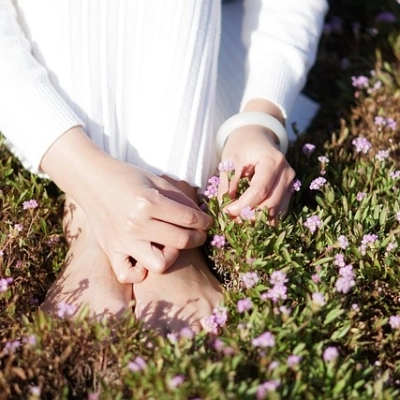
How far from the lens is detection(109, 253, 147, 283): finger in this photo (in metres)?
1.99

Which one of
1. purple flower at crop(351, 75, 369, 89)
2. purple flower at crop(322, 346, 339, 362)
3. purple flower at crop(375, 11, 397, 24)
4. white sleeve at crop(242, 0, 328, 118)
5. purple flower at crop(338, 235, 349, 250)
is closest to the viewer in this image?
purple flower at crop(322, 346, 339, 362)

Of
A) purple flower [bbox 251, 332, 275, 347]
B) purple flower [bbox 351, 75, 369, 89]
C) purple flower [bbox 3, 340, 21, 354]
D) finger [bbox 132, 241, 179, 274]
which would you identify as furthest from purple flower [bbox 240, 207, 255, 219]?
purple flower [bbox 351, 75, 369, 89]

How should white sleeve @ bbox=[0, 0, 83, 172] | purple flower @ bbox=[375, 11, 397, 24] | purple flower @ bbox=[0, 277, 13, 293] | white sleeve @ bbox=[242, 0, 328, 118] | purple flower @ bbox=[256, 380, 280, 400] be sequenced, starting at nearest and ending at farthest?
purple flower @ bbox=[256, 380, 280, 400]
purple flower @ bbox=[0, 277, 13, 293]
white sleeve @ bbox=[0, 0, 83, 172]
white sleeve @ bbox=[242, 0, 328, 118]
purple flower @ bbox=[375, 11, 397, 24]

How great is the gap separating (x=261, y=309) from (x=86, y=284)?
50cm

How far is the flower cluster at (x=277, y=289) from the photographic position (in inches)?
68.9

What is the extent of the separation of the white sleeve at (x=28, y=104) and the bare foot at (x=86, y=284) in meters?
0.27

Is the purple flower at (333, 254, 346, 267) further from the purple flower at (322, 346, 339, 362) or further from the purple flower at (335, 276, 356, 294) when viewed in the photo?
the purple flower at (322, 346, 339, 362)

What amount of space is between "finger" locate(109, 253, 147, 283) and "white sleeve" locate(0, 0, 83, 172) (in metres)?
0.38

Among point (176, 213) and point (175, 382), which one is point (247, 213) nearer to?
point (176, 213)

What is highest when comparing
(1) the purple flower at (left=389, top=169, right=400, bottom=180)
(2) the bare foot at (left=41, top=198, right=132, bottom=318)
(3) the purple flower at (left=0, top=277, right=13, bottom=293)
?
(3) the purple flower at (left=0, top=277, right=13, bottom=293)

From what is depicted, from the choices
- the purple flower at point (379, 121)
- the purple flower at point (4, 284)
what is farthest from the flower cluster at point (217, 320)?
the purple flower at point (379, 121)

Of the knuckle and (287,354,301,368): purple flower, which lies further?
the knuckle

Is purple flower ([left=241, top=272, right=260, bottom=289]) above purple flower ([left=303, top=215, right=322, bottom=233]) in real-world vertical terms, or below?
above

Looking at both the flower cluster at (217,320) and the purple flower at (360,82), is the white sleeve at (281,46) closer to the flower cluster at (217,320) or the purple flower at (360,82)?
the purple flower at (360,82)
